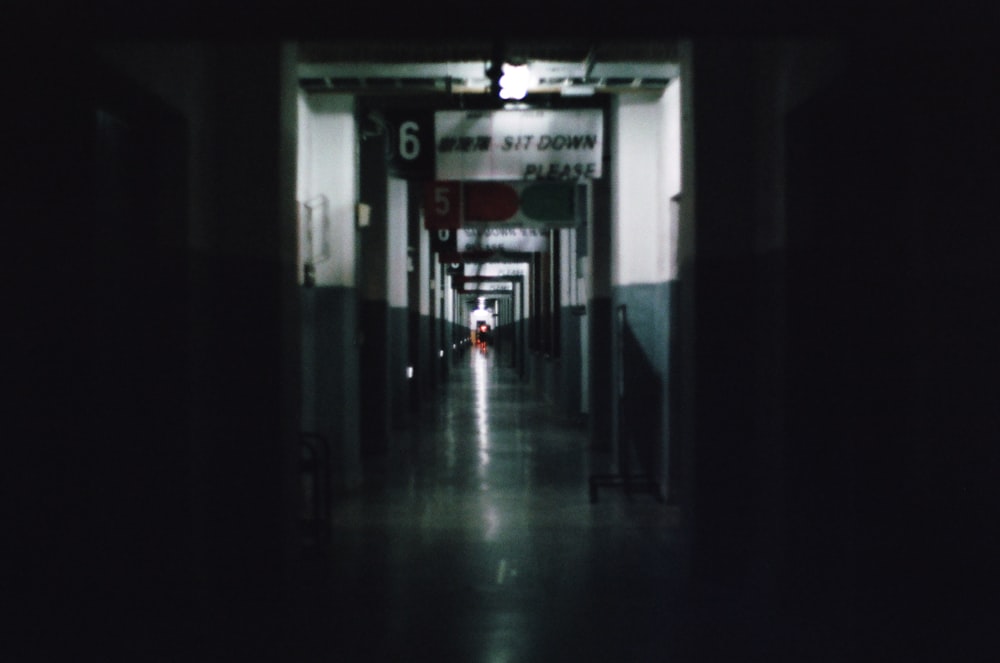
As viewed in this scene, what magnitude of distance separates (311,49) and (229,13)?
383 cm

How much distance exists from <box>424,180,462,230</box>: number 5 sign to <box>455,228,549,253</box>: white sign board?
396cm

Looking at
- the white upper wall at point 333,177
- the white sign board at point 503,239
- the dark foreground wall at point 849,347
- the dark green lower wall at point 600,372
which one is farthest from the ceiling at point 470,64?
the white sign board at point 503,239

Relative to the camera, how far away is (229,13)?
366cm

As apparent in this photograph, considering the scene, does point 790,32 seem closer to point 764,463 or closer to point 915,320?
point 915,320

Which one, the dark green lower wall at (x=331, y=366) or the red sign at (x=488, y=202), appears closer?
the dark green lower wall at (x=331, y=366)

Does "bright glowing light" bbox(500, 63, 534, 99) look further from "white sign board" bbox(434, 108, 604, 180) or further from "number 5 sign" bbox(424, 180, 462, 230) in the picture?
"number 5 sign" bbox(424, 180, 462, 230)

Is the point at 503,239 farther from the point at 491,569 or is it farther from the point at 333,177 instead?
the point at 491,569

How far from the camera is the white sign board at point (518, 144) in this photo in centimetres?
855

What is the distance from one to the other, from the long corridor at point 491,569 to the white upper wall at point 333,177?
2.16m

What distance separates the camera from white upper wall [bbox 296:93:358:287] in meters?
9.02

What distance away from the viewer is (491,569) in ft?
20.3

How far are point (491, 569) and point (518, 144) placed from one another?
3953 mm

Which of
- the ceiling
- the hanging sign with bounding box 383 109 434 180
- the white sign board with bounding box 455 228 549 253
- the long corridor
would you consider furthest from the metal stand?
the white sign board with bounding box 455 228 549 253

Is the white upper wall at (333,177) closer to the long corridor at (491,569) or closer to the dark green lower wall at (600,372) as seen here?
the long corridor at (491,569)
